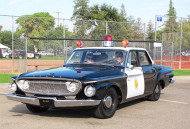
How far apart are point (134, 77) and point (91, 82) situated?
193 cm

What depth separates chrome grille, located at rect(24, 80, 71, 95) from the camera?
6.26 m

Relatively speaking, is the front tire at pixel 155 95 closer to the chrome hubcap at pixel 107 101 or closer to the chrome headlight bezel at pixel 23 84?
the chrome hubcap at pixel 107 101

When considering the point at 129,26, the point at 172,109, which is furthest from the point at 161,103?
the point at 129,26

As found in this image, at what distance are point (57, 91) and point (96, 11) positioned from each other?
54.4m

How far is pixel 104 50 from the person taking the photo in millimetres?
7906

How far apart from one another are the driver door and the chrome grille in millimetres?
1810

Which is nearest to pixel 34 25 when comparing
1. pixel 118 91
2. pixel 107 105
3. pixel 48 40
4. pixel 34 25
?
pixel 34 25

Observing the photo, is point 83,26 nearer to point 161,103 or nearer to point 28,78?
point 161,103

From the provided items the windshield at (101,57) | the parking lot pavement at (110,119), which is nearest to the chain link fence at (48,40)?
the windshield at (101,57)

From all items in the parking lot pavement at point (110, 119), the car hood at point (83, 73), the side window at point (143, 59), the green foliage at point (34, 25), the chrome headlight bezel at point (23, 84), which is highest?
the green foliage at point (34, 25)

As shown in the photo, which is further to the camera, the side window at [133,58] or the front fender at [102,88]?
the side window at [133,58]

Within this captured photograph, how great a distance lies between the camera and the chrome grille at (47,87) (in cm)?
626

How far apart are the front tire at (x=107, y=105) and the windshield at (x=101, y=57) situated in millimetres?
1087

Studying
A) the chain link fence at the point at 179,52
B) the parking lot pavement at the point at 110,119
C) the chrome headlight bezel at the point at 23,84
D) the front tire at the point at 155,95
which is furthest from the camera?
the chain link fence at the point at 179,52
